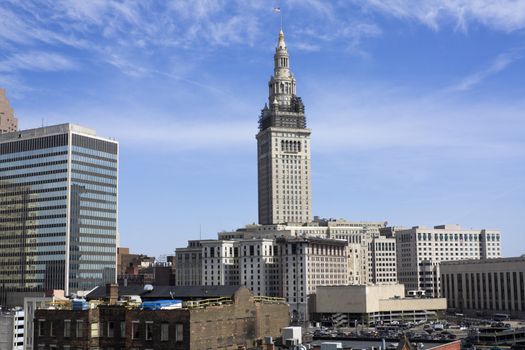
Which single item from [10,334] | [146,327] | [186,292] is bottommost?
[10,334]

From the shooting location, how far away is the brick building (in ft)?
251

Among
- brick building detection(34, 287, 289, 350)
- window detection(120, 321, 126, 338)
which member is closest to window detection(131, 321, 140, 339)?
brick building detection(34, 287, 289, 350)

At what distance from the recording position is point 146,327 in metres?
77.9

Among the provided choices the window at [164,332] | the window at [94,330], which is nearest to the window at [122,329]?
the window at [94,330]

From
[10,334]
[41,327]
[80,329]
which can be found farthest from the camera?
[10,334]

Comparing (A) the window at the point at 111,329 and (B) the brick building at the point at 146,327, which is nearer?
(B) the brick building at the point at 146,327

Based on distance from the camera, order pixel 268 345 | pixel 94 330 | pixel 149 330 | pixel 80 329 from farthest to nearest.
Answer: pixel 268 345 → pixel 80 329 → pixel 94 330 → pixel 149 330

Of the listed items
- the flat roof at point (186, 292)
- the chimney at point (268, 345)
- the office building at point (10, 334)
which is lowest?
the office building at point (10, 334)

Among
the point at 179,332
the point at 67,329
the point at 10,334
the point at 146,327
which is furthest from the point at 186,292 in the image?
the point at 10,334

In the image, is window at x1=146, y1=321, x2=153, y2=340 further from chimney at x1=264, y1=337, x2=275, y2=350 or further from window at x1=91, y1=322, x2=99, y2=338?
chimney at x1=264, y1=337, x2=275, y2=350

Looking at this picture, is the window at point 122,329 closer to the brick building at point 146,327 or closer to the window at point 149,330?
the brick building at point 146,327

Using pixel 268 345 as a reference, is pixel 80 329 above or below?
above

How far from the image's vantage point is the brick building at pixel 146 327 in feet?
251

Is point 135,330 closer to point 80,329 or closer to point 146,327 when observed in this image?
point 146,327
